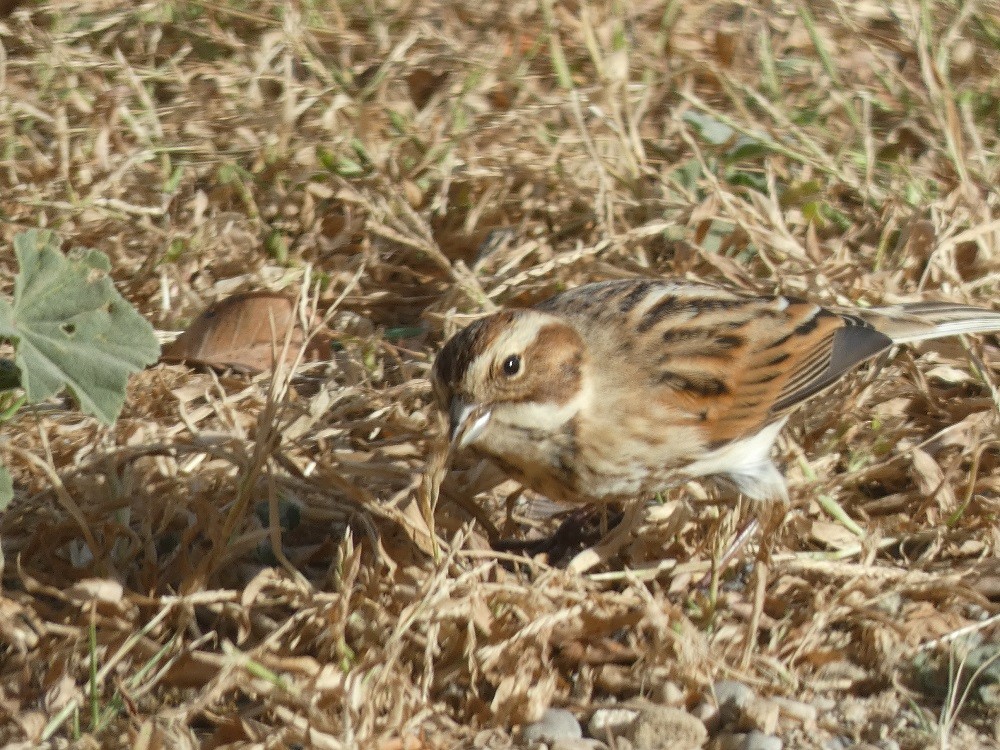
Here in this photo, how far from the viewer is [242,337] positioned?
4.98m

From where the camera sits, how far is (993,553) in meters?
4.30

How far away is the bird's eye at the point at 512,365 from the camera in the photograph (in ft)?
12.3

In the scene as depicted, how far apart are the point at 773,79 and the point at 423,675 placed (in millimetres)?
3409

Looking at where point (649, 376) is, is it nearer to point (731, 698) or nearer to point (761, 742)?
point (731, 698)

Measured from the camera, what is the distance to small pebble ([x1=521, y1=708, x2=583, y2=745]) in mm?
3559

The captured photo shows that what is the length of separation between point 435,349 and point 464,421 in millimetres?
1411

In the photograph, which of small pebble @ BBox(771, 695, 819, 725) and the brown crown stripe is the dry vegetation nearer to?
small pebble @ BBox(771, 695, 819, 725)

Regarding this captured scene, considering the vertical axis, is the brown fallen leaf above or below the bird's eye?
below

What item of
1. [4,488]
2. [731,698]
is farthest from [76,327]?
[731,698]

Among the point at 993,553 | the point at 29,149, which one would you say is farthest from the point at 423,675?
the point at 29,149

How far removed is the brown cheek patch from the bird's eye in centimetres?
3

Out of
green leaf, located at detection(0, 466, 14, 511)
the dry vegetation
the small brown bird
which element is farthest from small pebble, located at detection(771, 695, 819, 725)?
green leaf, located at detection(0, 466, 14, 511)

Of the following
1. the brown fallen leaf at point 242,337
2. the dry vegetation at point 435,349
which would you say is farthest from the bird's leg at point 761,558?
the brown fallen leaf at point 242,337

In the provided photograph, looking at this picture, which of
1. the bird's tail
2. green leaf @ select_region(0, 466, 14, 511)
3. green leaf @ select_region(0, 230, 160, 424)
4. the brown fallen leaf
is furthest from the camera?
the brown fallen leaf
